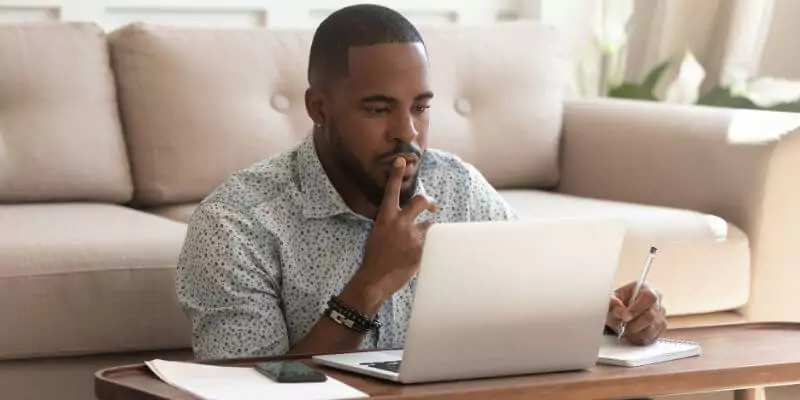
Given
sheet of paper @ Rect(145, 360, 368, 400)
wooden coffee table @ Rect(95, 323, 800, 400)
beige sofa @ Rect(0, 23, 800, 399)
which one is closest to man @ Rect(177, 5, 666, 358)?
wooden coffee table @ Rect(95, 323, 800, 400)

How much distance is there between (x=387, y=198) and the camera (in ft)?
5.00

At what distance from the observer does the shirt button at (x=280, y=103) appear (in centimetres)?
260

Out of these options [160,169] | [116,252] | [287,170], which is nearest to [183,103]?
[160,169]

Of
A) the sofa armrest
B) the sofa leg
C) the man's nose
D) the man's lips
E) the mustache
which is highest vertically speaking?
the sofa armrest

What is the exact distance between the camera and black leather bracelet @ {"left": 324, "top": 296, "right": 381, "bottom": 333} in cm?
153

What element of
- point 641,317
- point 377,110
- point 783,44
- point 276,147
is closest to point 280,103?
point 276,147

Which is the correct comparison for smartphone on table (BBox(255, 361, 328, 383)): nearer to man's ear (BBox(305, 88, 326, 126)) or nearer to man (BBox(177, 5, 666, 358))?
man (BBox(177, 5, 666, 358))

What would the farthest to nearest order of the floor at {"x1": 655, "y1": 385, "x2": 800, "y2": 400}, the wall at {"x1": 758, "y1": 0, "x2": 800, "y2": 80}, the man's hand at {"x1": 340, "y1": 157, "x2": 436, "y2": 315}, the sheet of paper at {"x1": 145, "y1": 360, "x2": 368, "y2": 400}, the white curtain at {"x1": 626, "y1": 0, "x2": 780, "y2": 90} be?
the wall at {"x1": 758, "y1": 0, "x2": 800, "y2": 80} < the white curtain at {"x1": 626, "y1": 0, "x2": 780, "y2": 90} < the floor at {"x1": 655, "y1": 385, "x2": 800, "y2": 400} < the man's hand at {"x1": 340, "y1": 157, "x2": 436, "y2": 315} < the sheet of paper at {"x1": 145, "y1": 360, "x2": 368, "y2": 400}

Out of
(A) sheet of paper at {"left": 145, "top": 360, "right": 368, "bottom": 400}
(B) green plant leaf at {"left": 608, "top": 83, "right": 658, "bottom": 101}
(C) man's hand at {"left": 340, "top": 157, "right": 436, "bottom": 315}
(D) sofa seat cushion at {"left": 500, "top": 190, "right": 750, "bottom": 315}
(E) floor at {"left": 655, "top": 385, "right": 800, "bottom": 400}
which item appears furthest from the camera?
(B) green plant leaf at {"left": 608, "top": 83, "right": 658, "bottom": 101}

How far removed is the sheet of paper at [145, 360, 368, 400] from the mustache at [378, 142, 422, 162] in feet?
1.15

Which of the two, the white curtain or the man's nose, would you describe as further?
the white curtain

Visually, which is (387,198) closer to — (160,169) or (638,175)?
(160,169)

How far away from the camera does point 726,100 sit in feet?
10.2

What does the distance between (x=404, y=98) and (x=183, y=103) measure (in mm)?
975
